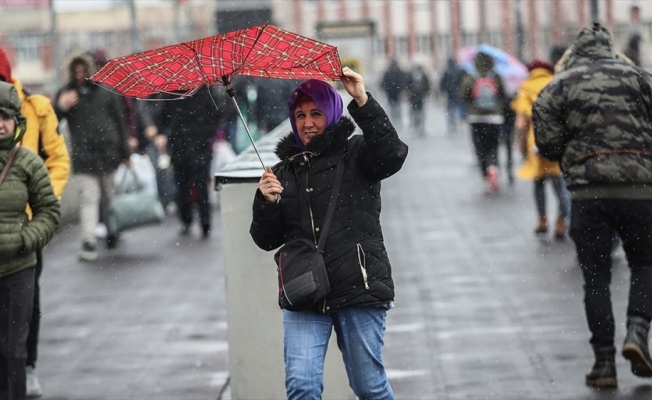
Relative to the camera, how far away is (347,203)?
5.72 meters

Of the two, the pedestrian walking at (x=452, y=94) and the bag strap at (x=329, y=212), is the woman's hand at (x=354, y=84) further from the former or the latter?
Result: the pedestrian walking at (x=452, y=94)

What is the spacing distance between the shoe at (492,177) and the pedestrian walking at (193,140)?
5.23m

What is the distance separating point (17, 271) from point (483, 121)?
1277 cm

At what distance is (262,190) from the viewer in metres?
5.65

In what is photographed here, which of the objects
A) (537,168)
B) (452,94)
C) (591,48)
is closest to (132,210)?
(537,168)

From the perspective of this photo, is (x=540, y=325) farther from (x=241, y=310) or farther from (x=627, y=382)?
(x=241, y=310)

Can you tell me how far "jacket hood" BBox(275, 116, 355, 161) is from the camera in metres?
5.72

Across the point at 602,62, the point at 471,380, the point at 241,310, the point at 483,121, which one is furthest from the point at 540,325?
the point at 483,121

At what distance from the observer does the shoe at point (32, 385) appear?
27.1 ft

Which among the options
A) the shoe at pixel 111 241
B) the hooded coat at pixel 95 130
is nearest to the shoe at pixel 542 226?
the hooded coat at pixel 95 130

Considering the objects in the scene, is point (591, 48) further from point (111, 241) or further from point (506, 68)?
point (506, 68)

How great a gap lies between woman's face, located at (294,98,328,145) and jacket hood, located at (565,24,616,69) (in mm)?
2490

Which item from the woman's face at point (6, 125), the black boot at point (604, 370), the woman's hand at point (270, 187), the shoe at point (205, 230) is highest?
the woman's face at point (6, 125)

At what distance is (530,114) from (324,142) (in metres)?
7.79
